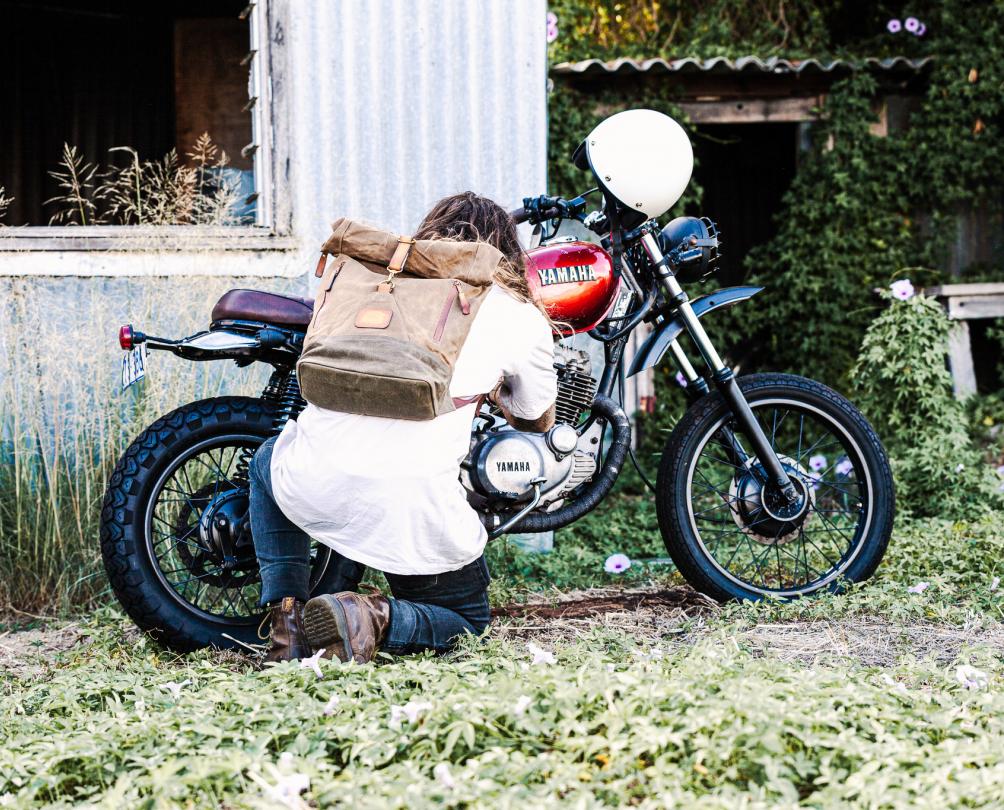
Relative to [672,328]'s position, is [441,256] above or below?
above

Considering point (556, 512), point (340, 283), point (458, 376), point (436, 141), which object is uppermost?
point (436, 141)

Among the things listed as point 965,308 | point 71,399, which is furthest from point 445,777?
point 965,308

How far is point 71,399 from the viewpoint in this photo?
13.6 ft

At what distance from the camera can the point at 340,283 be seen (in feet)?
9.13

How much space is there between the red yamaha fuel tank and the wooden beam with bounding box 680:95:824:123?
14.7 feet

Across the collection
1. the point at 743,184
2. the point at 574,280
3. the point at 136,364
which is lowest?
the point at 136,364

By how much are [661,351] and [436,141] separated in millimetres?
1658

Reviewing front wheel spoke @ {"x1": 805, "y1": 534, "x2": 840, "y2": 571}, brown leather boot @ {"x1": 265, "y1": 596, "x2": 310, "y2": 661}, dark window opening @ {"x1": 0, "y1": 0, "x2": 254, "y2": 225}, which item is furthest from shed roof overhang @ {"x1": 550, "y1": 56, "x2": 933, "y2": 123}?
brown leather boot @ {"x1": 265, "y1": 596, "x2": 310, "y2": 661}

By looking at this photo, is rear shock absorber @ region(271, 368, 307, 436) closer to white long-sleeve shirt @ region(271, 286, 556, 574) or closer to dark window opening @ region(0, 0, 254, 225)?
white long-sleeve shirt @ region(271, 286, 556, 574)

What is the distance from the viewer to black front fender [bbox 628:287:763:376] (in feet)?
11.3

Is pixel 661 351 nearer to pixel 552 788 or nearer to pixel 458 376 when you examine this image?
pixel 458 376

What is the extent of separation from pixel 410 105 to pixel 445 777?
3.34m

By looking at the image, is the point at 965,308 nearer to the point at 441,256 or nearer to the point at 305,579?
the point at 441,256

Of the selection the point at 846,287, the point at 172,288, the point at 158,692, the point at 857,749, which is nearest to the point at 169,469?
the point at 158,692
